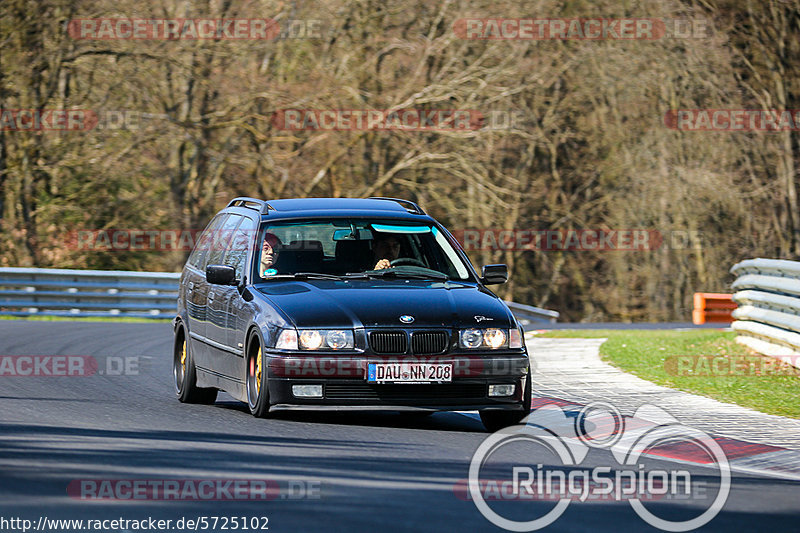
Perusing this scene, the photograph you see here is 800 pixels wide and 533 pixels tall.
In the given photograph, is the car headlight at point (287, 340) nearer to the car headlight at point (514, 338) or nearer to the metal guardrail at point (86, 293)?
the car headlight at point (514, 338)

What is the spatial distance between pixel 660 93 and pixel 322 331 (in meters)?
36.7

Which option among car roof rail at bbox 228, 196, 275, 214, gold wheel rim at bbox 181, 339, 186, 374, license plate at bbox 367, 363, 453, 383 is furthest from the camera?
gold wheel rim at bbox 181, 339, 186, 374

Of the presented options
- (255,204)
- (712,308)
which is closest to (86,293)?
(712,308)

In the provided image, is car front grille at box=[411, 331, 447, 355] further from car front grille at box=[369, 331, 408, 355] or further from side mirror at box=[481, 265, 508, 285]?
side mirror at box=[481, 265, 508, 285]

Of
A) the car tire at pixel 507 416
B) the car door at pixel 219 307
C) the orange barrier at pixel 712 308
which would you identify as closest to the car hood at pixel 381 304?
the car tire at pixel 507 416

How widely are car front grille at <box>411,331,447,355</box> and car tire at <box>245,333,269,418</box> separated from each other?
1.08m

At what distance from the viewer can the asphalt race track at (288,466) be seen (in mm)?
6820

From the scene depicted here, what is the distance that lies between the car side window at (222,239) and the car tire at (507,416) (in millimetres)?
2874

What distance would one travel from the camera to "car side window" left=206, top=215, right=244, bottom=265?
12.2 m

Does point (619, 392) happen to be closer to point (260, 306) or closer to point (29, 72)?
point (260, 306)

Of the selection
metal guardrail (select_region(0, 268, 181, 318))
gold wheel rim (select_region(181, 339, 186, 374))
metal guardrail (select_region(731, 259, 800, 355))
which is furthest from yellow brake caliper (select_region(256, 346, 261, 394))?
metal guardrail (select_region(0, 268, 181, 318))

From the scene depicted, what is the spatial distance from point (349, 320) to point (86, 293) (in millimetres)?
18590

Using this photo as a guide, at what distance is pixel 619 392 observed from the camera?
1358 cm

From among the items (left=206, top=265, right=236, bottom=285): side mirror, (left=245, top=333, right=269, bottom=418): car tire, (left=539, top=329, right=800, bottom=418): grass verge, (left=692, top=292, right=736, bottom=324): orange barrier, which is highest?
(left=206, top=265, right=236, bottom=285): side mirror
